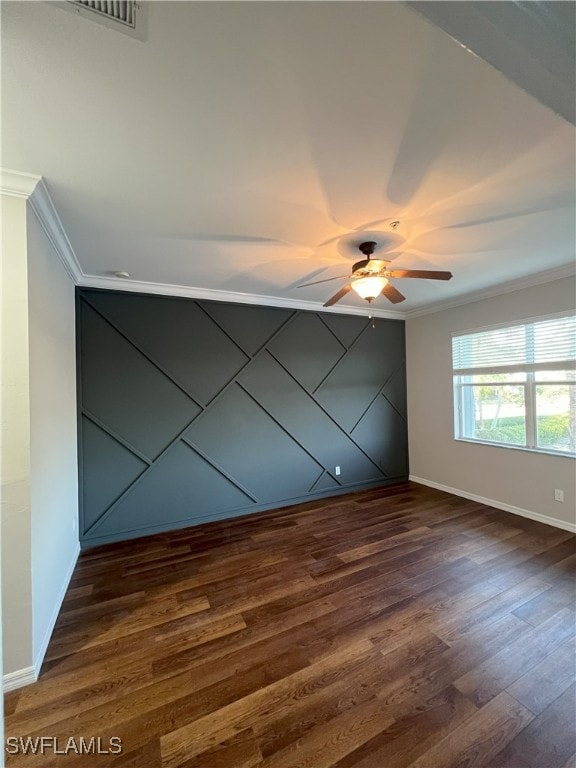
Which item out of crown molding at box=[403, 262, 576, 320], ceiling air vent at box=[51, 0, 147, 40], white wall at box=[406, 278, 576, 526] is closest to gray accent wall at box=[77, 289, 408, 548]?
white wall at box=[406, 278, 576, 526]

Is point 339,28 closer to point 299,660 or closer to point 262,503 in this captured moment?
point 299,660

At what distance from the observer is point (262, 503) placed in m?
3.79

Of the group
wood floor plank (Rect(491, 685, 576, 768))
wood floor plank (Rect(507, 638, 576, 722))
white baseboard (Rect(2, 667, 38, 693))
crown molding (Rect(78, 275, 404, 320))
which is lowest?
wood floor plank (Rect(491, 685, 576, 768))

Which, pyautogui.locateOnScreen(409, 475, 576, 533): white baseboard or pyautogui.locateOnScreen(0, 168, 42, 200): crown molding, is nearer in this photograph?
pyautogui.locateOnScreen(0, 168, 42, 200): crown molding

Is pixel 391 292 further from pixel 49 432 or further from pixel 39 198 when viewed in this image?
pixel 49 432

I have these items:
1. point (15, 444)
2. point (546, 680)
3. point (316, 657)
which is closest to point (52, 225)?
point (15, 444)

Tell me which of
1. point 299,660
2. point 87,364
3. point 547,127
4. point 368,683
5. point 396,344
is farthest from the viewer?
point 396,344

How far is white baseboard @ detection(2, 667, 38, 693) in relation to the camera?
158 cm

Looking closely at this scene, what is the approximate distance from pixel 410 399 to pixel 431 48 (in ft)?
14.3

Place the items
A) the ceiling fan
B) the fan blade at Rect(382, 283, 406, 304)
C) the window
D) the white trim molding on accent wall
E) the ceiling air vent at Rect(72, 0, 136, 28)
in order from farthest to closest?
the window < the fan blade at Rect(382, 283, 406, 304) < the ceiling fan < the white trim molding on accent wall < the ceiling air vent at Rect(72, 0, 136, 28)

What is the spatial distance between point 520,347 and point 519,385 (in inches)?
17.3

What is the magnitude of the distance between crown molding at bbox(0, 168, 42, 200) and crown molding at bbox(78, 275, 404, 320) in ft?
Result: 4.67

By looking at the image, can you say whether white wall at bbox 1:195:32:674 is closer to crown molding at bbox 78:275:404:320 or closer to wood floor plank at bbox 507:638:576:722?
crown molding at bbox 78:275:404:320

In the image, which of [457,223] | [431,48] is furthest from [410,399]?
[431,48]
